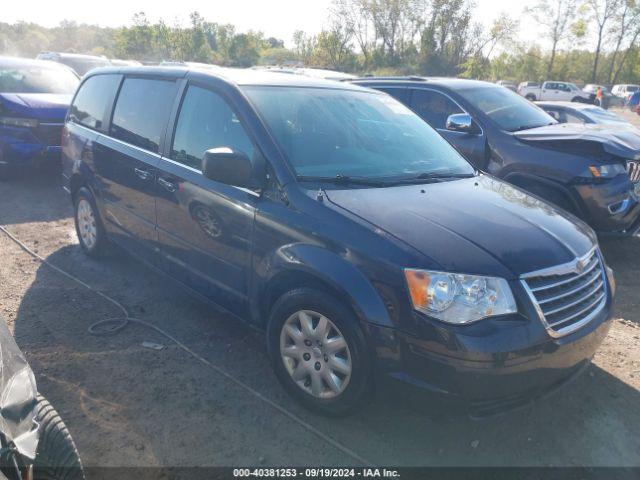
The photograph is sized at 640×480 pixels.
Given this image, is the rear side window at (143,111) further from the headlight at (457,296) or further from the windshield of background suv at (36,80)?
the windshield of background suv at (36,80)

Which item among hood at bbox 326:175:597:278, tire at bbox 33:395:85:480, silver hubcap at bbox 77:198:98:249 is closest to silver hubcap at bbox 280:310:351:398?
hood at bbox 326:175:597:278

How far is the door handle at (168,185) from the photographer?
371cm

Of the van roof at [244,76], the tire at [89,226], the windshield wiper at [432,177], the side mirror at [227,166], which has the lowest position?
the tire at [89,226]

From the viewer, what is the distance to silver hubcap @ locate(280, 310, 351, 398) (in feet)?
9.14

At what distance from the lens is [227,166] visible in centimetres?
302

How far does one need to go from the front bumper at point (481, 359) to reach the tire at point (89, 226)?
343 cm

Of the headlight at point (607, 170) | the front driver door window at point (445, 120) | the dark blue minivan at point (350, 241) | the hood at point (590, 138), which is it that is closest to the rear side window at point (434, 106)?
Result: the front driver door window at point (445, 120)

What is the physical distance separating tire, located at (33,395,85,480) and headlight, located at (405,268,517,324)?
159 centimetres

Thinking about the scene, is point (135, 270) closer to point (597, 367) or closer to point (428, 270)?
point (428, 270)

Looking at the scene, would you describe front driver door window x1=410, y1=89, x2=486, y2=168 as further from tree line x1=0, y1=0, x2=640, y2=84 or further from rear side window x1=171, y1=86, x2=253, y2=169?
tree line x1=0, y1=0, x2=640, y2=84

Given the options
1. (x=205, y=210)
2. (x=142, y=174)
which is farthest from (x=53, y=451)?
(x=142, y=174)

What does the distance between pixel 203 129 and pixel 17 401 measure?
7.33ft

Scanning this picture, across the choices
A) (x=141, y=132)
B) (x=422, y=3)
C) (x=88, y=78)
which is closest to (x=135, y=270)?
(x=141, y=132)

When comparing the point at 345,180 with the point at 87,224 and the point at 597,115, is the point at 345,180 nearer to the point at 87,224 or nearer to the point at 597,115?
the point at 87,224
